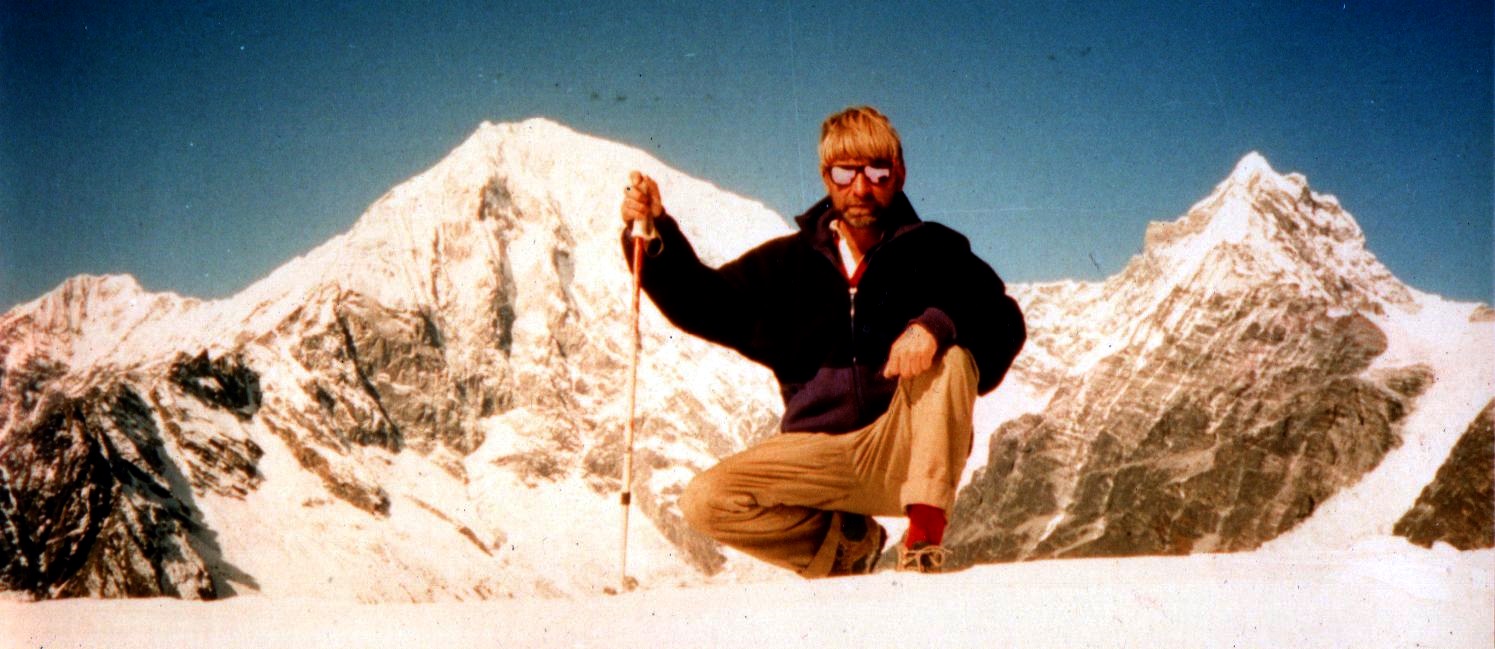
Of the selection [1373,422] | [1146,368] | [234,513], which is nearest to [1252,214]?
[1373,422]

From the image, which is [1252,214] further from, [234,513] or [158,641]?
[234,513]

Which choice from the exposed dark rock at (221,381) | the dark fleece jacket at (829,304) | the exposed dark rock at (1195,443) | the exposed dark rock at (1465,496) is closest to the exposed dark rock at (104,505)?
the exposed dark rock at (221,381)

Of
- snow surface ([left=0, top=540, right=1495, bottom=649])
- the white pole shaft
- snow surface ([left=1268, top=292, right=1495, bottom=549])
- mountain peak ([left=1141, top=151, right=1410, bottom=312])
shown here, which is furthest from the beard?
mountain peak ([left=1141, top=151, right=1410, bottom=312])

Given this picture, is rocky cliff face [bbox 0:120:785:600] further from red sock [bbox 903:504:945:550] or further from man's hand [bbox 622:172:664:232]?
red sock [bbox 903:504:945:550]

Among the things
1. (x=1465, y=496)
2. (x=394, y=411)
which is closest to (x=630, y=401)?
(x=1465, y=496)

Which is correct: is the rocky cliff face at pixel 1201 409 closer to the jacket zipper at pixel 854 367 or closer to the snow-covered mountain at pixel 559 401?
the snow-covered mountain at pixel 559 401

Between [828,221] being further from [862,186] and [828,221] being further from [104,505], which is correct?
[104,505]

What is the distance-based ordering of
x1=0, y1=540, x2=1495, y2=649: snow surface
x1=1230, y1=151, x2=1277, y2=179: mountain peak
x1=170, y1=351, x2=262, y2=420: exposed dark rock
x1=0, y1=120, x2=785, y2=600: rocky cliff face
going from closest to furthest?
x1=0, y1=540, x2=1495, y2=649: snow surface < x1=1230, y1=151, x2=1277, y2=179: mountain peak < x1=0, y1=120, x2=785, y2=600: rocky cliff face < x1=170, y1=351, x2=262, y2=420: exposed dark rock
